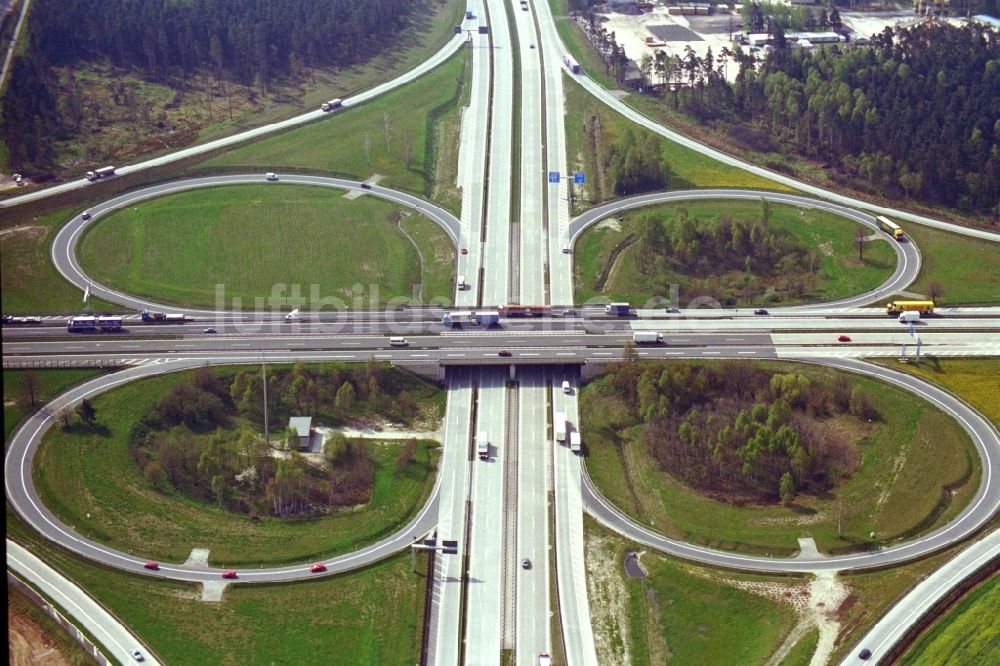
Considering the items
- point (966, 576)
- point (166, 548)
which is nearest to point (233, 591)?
point (166, 548)

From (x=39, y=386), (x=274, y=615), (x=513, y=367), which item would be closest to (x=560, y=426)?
(x=513, y=367)

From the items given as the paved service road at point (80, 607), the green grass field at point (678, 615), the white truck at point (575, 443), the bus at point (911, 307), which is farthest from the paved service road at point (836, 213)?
the paved service road at point (80, 607)

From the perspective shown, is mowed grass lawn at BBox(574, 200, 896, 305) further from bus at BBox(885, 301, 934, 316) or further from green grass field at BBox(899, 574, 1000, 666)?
green grass field at BBox(899, 574, 1000, 666)

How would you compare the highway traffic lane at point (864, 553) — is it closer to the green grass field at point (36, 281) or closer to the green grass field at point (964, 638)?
the green grass field at point (964, 638)

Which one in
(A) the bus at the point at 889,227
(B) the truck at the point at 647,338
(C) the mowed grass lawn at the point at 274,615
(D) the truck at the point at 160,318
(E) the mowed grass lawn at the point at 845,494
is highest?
(A) the bus at the point at 889,227

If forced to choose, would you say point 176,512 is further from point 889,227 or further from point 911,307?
point 889,227

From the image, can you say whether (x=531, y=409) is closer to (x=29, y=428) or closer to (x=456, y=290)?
(x=456, y=290)

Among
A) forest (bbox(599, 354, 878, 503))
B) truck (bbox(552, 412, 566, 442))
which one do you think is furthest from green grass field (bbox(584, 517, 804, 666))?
truck (bbox(552, 412, 566, 442))
